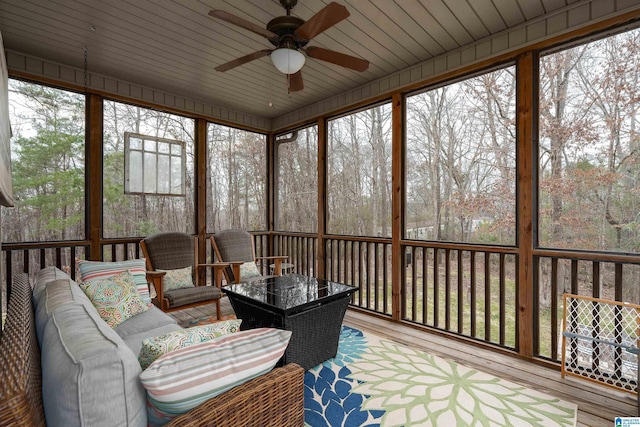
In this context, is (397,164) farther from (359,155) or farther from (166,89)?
(166,89)

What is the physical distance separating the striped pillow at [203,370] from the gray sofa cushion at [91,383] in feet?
0.16

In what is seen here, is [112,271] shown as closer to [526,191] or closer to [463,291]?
[463,291]

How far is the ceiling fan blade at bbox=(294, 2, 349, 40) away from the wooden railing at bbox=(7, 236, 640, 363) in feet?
7.90

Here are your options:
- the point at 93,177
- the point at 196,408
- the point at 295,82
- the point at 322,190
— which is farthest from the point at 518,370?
the point at 93,177

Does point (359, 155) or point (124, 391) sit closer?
point (124, 391)

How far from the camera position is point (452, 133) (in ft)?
11.5

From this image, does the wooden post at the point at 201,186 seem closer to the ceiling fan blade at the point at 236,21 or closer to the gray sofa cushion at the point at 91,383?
the ceiling fan blade at the point at 236,21

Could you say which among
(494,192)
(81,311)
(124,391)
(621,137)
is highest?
(621,137)

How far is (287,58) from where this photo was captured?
234cm

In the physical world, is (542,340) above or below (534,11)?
below

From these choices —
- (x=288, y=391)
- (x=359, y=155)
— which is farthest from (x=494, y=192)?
(x=288, y=391)

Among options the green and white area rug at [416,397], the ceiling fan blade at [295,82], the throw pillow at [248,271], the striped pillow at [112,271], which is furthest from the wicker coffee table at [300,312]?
the ceiling fan blade at [295,82]

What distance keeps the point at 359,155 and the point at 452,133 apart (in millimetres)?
1430

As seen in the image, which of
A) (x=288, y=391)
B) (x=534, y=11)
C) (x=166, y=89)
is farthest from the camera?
(x=166, y=89)
